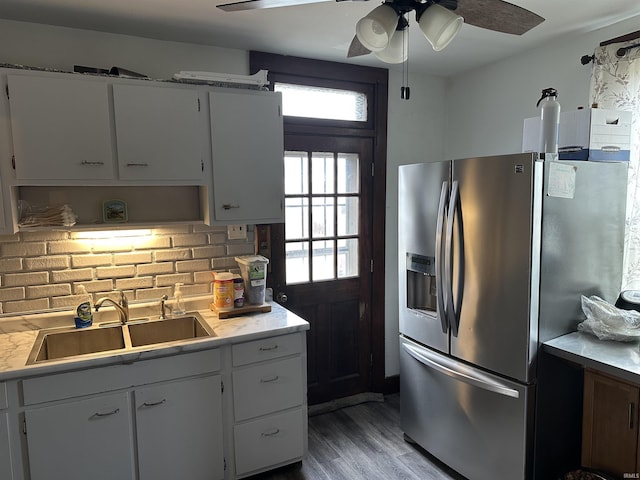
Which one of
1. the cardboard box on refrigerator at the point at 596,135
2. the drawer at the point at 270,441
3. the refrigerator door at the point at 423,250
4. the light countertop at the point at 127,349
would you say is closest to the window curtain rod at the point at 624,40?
the cardboard box on refrigerator at the point at 596,135

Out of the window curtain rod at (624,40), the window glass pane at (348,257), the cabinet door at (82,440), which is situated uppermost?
the window curtain rod at (624,40)

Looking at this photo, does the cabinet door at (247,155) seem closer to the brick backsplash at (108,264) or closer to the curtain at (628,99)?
the brick backsplash at (108,264)

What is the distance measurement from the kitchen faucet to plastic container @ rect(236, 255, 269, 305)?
64 cm

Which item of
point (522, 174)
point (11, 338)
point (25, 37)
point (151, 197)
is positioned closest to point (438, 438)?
point (522, 174)

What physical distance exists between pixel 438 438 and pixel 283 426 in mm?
876

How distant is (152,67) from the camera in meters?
2.48

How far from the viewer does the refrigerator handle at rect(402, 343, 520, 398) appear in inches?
82.6

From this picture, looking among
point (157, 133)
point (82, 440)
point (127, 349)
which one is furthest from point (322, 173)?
point (82, 440)

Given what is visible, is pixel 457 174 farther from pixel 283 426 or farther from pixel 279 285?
pixel 283 426

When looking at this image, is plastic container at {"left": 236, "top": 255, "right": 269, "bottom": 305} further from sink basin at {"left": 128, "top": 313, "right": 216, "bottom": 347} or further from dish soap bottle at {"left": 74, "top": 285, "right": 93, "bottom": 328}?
dish soap bottle at {"left": 74, "top": 285, "right": 93, "bottom": 328}

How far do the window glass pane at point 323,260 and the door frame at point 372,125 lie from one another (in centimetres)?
33

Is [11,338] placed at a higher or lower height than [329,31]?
lower

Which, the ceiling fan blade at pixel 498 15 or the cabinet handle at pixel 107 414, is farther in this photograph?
the cabinet handle at pixel 107 414

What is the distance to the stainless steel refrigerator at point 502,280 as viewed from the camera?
6.56 feet
